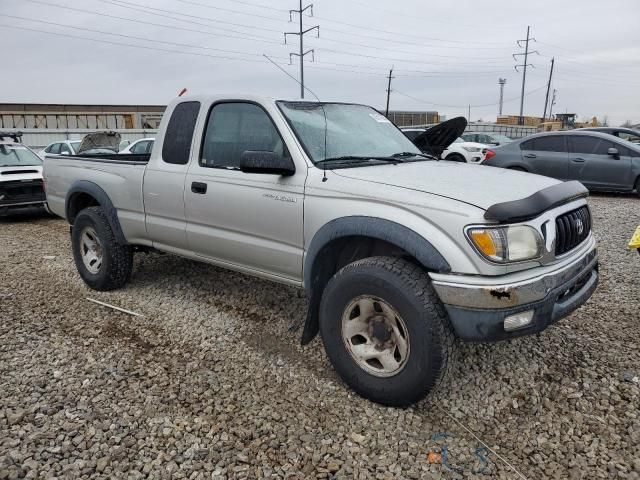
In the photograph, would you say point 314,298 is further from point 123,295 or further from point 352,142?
point 123,295

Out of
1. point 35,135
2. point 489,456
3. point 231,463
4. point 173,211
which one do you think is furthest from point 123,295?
point 35,135

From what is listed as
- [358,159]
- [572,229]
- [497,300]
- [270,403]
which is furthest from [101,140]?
[497,300]

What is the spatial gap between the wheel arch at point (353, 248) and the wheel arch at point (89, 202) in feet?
7.63

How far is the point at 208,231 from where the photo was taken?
3.88 meters

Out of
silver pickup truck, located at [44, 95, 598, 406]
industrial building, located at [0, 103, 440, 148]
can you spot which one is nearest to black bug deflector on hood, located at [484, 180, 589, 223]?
silver pickup truck, located at [44, 95, 598, 406]

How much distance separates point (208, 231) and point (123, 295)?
1.62 metres

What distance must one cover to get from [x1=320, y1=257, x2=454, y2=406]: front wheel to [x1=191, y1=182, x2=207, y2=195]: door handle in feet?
4.56

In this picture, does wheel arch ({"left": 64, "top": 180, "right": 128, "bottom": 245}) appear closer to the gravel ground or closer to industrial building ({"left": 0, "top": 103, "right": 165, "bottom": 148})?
the gravel ground

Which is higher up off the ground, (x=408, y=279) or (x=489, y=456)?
(x=408, y=279)

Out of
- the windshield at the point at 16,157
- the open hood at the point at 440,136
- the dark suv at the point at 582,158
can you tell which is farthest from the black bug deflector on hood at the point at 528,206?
the windshield at the point at 16,157

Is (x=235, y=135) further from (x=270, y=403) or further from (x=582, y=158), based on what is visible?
(x=582, y=158)

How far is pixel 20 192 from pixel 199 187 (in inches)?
280

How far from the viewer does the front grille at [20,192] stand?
357 inches

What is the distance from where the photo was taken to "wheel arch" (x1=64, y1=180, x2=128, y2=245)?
15.5ft
